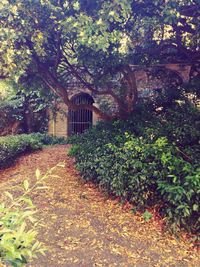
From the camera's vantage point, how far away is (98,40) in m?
4.61

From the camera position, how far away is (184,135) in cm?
571

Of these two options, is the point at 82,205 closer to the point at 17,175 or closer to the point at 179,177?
the point at 179,177

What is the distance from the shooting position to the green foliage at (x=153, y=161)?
171 inches

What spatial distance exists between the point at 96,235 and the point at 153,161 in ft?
5.02

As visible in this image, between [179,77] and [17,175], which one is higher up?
[179,77]

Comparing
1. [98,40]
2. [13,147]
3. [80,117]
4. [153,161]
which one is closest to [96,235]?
[153,161]

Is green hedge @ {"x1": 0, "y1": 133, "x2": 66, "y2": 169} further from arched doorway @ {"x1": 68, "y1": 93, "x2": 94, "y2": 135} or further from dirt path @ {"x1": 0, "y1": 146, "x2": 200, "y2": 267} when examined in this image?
arched doorway @ {"x1": 68, "y1": 93, "x2": 94, "y2": 135}

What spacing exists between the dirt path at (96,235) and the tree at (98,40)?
2.62 m

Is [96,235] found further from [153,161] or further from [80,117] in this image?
[80,117]

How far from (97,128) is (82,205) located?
2662 millimetres

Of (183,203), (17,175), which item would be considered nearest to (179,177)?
(183,203)

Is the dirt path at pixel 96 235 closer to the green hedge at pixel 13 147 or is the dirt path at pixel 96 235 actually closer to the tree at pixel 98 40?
→ the tree at pixel 98 40

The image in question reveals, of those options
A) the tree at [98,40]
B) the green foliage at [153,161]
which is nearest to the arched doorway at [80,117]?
the tree at [98,40]

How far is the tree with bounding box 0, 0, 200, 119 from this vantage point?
4.81 meters
